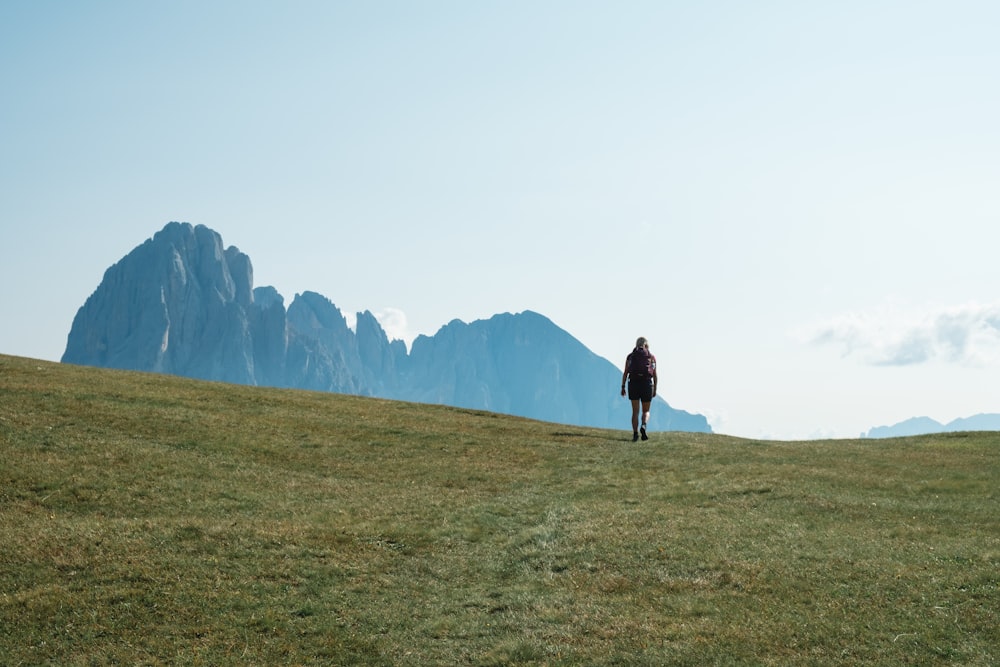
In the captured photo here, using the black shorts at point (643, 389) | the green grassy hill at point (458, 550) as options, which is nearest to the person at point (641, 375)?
the black shorts at point (643, 389)

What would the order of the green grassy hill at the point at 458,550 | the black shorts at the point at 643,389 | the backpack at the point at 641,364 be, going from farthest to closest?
1. the backpack at the point at 641,364
2. the black shorts at the point at 643,389
3. the green grassy hill at the point at 458,550

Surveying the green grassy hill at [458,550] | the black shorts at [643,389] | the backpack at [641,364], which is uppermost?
the backpack at [641,364]

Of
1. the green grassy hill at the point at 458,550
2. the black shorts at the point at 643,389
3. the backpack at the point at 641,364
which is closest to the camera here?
the green grassy hill at the point at 458,550

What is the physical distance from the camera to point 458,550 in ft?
66.0

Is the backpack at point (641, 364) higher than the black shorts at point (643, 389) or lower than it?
higher

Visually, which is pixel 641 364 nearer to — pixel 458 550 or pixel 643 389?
pixel 643 389

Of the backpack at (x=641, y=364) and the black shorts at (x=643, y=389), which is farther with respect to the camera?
the backpack at (x=641, y=364)

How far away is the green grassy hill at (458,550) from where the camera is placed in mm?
13969

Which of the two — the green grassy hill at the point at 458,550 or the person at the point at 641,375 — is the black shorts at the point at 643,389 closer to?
the person at the point at 641,375

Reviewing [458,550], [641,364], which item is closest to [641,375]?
[641,364]

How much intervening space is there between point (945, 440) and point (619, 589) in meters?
32.9

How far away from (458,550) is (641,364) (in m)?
20.6

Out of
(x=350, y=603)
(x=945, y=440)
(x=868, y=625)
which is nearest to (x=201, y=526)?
(x=350, y=603)

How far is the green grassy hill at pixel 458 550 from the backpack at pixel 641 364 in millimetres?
5189
